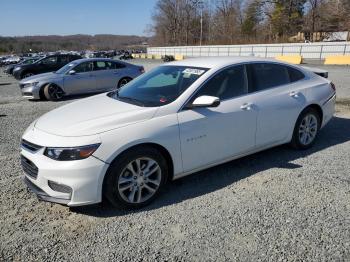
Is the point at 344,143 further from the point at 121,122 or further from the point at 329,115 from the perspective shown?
the point at 121,122

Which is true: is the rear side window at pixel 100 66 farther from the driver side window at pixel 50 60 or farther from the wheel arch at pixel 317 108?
the wheel arch at pixel 317 108

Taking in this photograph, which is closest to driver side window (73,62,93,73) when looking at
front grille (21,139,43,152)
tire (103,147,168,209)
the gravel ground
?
the gravel ground

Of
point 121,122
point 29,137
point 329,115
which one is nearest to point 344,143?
point 329,115

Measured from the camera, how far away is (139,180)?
382 centimetres

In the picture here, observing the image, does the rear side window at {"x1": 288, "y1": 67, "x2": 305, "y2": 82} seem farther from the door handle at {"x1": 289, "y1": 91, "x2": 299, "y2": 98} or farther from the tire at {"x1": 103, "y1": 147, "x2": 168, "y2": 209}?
the tire at {"x1": 103, "y1": 147, "x2": 168, "y2": 209}

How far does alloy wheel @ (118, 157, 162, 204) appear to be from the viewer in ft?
12.2

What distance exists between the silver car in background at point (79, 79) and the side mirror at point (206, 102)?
351 inches

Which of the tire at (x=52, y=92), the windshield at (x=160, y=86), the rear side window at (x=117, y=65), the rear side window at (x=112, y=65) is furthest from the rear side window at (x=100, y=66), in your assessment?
the windshield at (x=160, y=86)

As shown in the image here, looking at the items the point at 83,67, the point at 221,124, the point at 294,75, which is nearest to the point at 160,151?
the point at 221,124

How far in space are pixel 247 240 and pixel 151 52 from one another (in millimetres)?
71556

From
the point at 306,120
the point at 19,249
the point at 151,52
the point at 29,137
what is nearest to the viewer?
the point at 19,249

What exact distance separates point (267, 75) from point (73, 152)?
9.94 ft

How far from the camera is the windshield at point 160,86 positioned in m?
4.25

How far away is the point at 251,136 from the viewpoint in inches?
185
